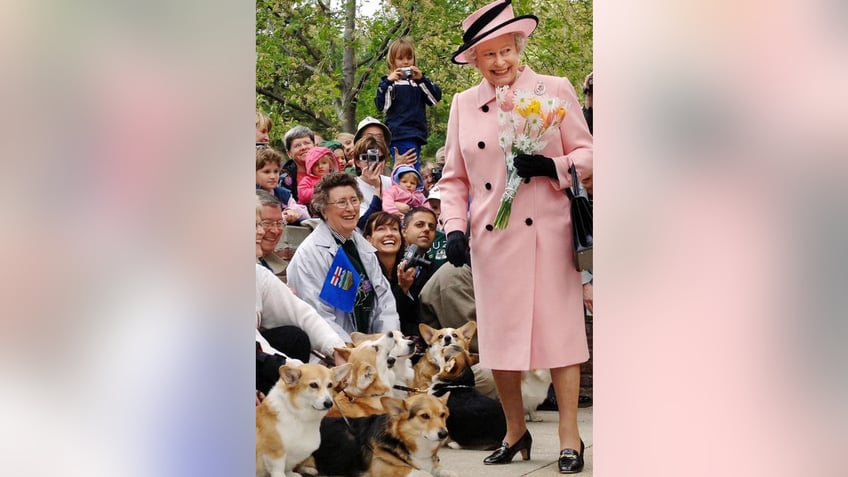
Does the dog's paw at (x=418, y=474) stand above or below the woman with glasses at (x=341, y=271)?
below

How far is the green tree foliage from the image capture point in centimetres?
1087

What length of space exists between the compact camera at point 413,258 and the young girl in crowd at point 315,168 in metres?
0.90

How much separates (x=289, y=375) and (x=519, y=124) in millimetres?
1235

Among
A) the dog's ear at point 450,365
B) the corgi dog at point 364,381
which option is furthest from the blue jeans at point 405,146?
the corgi dog at point 364,381

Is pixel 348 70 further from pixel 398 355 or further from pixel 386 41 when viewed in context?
pixel 398 355

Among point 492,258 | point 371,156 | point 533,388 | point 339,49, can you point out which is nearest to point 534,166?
point 492,258

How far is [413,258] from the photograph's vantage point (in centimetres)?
547

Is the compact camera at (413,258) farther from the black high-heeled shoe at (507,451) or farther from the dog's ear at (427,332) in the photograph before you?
the black high-heeled shoe at (507,451)

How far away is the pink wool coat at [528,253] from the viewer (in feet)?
13.8
